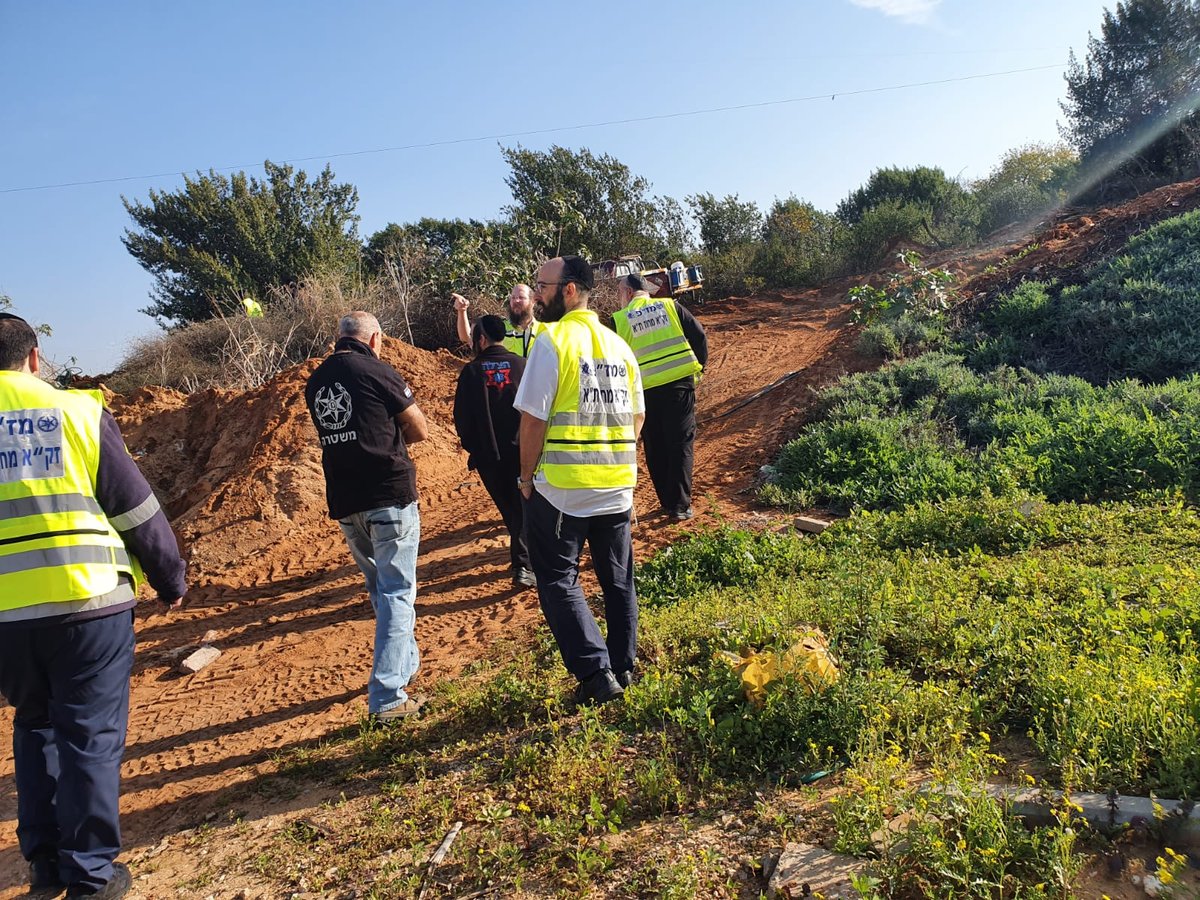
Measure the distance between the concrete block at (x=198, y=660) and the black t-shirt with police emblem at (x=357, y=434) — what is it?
2018 millimetres

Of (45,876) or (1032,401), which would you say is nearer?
(45,876)

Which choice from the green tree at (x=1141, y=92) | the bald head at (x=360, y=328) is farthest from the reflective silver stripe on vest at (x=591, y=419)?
the green tree at (x=1141, y=92)

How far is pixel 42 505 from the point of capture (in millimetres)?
2773

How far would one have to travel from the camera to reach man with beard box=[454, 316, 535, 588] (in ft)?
17.9

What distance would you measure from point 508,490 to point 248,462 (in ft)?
13.1

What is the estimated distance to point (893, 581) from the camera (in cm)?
455

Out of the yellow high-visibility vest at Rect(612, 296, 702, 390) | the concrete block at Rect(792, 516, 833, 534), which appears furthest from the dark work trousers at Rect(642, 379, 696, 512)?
the concrete block at Rect(792, 516, 833, 534)

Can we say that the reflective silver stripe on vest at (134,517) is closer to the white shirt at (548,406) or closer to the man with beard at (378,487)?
the man with beard at (378,487)

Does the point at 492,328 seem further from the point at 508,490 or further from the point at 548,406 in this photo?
the point at 548,406

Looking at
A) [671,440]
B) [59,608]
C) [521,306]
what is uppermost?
[521,306]

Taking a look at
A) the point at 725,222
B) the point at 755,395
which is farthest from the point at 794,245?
the point at 755,395

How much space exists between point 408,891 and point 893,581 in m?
3.13

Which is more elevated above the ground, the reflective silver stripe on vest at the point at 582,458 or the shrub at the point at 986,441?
the reflective silver stripe on vest at the point at 582,458

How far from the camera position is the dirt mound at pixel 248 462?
23.6ft
